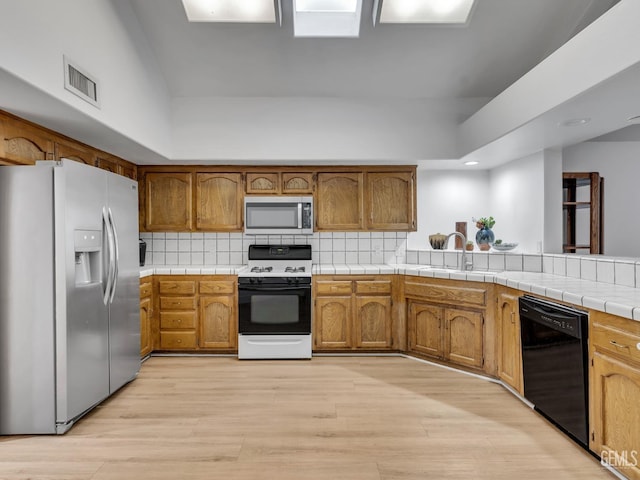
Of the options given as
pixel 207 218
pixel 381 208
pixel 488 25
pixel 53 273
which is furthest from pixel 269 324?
pixel 488 25

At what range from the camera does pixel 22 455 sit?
6.99ft

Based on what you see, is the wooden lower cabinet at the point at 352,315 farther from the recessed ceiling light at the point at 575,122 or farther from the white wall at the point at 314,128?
the recessed ceiling light at the point at 575,122

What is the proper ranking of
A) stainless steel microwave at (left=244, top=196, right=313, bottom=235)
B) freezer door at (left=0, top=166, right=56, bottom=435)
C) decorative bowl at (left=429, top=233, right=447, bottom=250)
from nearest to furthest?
freezer door at (left=0, top=166, right=56, bottom=435) < stainless steel microwave at (left=244, top=196, right=313, bottom=235) < decorative bowl at (left=429, top=233, right=447, bottom=250)

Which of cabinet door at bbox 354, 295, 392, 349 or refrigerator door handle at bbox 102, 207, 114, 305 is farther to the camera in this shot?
cabinet door at bbox 354, 295, 392, 349

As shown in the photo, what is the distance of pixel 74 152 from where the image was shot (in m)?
3.05

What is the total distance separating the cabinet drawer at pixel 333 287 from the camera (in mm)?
3900

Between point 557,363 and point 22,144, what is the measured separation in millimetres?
3547

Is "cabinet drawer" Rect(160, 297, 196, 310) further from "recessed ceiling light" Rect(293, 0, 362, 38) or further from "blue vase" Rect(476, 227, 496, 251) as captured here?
"blue vase" Rect(476, 227, 496, 251)

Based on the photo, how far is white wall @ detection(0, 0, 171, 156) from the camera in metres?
1.87

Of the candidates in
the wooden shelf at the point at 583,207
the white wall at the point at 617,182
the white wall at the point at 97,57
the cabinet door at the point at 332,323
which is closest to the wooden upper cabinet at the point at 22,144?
the white wall at the point at 97,57

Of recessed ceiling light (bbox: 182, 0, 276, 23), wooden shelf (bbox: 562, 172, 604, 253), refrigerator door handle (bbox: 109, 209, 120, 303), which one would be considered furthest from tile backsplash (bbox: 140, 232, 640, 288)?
recessed ceiling light (bbox: 182, 0, 276, 23)

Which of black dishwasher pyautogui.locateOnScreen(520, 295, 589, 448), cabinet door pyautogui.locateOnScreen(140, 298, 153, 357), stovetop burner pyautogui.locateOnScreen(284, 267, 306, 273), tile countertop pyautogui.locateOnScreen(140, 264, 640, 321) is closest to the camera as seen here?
tile countertop pyautogui.locateOnScreen(140, 264, 640, 321)

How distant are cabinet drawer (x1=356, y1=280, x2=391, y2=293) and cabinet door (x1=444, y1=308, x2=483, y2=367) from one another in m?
0.66

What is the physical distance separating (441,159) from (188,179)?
2.63 m
